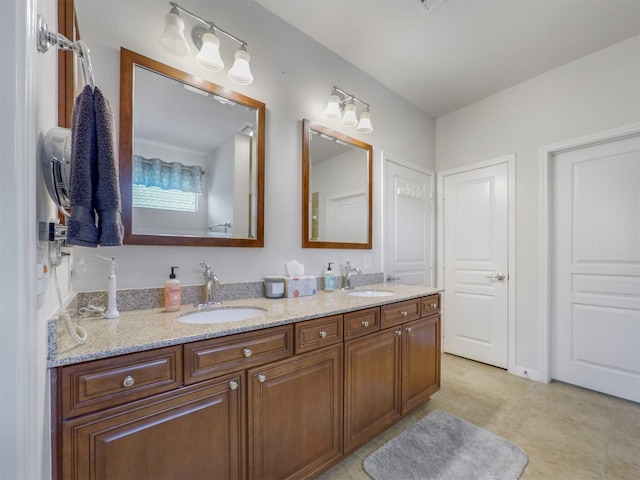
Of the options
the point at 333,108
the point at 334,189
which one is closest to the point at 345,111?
the point at 333,108

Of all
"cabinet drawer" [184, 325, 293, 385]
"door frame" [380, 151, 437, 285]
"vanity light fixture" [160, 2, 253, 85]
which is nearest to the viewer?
"cabinet drawer" [184, 325, 293, 385]

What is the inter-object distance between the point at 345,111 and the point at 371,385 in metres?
1.92

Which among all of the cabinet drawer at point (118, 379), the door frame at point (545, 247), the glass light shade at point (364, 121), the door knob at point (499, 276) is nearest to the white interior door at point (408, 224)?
the glass light shade at point (364, 121)

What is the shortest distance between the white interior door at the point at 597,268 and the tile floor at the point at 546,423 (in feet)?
0.70

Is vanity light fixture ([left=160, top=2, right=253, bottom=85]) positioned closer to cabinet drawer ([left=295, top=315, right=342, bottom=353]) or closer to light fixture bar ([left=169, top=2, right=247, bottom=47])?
light fixture bar ([left=169, top=2, right=247, bottom=47])

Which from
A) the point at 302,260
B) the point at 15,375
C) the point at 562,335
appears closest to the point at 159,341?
the point at 15,375

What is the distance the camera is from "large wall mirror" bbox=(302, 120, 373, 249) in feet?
6.63

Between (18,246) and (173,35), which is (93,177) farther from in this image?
(173,35)

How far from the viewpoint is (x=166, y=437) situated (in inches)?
36.3

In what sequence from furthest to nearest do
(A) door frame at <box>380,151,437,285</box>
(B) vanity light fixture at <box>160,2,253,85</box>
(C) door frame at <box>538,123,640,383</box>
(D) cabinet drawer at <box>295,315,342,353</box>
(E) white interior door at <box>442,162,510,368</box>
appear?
(E) white interior door at <box>442,162,510,368</box>, (A) door frame at <box>380,151,437,285</box>, (C) door frame at <box>538,123,640,383</box>, (B) vanity light fixture at <box>160,2,253,85</box>, (D) cabinet drawer at <box>295,315,342,353</box>

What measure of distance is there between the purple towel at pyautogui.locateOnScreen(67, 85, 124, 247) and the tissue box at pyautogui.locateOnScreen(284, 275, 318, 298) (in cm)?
105

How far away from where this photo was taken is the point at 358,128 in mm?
2262

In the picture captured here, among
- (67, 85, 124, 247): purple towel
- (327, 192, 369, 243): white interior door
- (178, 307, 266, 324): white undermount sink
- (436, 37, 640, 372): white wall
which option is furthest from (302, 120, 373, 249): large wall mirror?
(436, 37, 640, 372): white wall

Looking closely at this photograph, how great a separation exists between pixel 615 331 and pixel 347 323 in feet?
7.48
